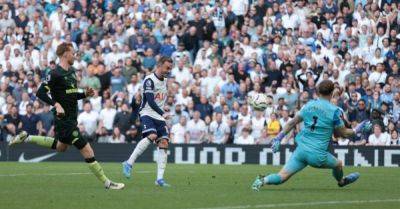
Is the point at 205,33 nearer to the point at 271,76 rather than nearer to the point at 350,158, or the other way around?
the point at 271,76

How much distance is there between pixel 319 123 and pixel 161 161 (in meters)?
3.25

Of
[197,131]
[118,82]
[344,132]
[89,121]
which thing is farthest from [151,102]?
[118,82]

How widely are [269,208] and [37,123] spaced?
63.1 ft

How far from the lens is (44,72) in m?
34.1

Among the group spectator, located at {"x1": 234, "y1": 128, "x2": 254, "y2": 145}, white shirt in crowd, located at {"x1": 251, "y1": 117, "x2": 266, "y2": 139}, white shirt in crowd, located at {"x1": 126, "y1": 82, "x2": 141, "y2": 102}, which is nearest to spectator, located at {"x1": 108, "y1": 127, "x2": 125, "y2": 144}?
white shirt in crowd, located at {"x1": 126, "y1": 82, "x2": 141, "y2": 102}

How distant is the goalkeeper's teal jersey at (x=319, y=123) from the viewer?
652 inches

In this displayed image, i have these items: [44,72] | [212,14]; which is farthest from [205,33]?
[44,72]

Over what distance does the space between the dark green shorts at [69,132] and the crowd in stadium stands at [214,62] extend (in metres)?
13.3

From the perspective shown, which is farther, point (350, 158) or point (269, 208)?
point (350, 158)

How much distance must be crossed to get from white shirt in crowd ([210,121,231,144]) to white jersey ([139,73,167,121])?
11534 mm

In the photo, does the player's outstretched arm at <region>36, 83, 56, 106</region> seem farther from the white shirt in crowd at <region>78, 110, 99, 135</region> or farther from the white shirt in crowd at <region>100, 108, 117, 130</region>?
the white shirt in crowd at <region>78, 110, 99, 135</region>

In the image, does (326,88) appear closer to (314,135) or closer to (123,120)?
(314,135)

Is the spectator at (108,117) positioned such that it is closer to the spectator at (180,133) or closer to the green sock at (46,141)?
the spectator at (180,133)

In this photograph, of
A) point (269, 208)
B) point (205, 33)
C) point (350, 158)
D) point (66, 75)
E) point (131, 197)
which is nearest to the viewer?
point (269, 208)
